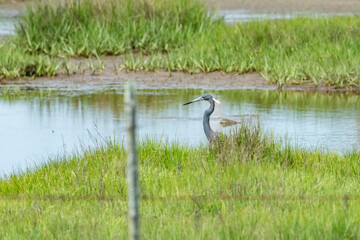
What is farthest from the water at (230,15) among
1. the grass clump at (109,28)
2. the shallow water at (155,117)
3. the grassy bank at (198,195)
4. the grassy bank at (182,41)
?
the grassy bank at (198,195)

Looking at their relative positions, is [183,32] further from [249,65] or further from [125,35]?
[249,65]

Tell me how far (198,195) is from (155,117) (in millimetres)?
5829

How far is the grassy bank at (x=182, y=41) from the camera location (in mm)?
14922

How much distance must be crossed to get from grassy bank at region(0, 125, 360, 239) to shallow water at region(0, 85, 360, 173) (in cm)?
113

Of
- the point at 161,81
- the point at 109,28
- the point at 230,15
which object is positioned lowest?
the point at 161,81

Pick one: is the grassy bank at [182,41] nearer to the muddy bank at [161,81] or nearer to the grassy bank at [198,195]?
the muddy bank at [161,81]

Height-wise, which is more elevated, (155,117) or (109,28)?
(109,28)

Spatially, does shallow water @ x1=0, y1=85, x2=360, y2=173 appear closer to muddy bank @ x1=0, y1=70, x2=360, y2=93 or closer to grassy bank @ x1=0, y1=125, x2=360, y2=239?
muddy bank @ x1=0, y1=70, x2=360, y2=93

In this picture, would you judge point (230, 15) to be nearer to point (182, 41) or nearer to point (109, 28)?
point (182, 41)

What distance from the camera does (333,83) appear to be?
1444cm

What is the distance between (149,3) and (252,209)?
12.9m

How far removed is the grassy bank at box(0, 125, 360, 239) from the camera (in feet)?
17.1

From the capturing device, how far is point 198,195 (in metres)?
6.24

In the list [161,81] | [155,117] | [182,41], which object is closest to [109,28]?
[182,41]
